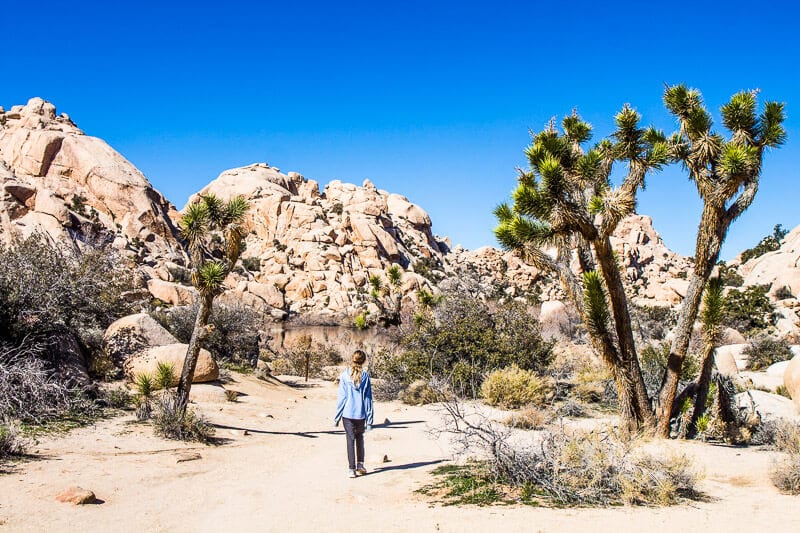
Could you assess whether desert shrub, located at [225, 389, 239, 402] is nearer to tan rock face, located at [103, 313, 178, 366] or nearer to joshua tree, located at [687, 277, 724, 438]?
tan rock face, located at [103, 313, 178, 366]

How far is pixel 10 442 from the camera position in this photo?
6.46 metres

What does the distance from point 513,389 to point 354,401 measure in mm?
6219

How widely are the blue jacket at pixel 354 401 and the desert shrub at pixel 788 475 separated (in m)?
4.74

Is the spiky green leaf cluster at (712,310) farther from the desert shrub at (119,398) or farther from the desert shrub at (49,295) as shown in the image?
the desert shrub at (49,295)

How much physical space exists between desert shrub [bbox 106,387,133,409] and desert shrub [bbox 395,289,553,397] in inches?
268

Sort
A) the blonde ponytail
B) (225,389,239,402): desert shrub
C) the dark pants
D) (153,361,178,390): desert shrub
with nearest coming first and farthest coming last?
the dark pants, the blonde ponytail, (153,361,178,390): desert shrub, (225,389,239,402): desert shrub

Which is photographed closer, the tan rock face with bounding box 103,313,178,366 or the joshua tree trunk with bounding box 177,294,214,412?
the joshua tree trunk with bounding box 177,294,214,412

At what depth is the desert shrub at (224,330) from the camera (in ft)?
56.6

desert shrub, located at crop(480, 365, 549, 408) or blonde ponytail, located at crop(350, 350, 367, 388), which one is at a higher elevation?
blonde ponytail, located at crop(350, 350, 367, 388)

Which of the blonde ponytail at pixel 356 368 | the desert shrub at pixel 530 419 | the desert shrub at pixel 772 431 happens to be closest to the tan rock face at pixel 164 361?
the blonde ponytail at pixel 356 368

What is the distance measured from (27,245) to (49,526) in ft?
29.5

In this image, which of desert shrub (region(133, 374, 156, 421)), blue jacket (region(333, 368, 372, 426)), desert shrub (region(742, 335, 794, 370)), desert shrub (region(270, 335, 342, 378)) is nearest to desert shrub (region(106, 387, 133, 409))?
desert shrub (region(133, 374, 156, 421))

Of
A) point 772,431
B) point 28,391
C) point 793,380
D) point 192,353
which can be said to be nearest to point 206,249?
point 192,353

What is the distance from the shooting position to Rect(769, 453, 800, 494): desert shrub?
5871mm
